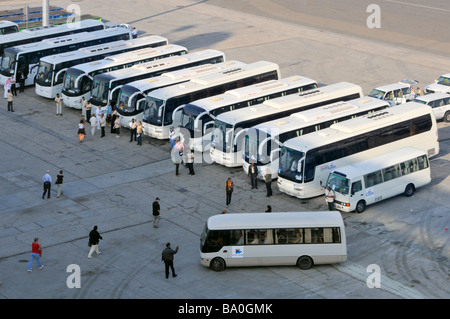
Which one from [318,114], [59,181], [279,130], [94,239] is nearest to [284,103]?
[318,114]

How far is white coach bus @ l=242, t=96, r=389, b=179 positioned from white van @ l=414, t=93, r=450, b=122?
7.70m

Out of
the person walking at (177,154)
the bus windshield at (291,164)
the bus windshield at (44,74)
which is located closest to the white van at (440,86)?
the bus windshield at (291,164)

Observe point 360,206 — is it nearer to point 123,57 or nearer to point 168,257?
point 168,257

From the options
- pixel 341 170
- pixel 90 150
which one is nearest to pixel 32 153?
pixel 90 150

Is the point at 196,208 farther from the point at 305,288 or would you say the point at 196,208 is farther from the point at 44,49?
the point at 44,49

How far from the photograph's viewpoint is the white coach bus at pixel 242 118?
149ft

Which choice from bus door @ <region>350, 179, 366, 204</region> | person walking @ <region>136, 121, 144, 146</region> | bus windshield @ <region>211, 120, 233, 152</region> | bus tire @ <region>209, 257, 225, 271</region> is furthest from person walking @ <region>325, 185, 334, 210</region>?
person walking @ <region>136, 121, 144, 146</region>

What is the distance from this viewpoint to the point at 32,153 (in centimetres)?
4838

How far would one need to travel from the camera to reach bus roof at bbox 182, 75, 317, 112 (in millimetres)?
48438

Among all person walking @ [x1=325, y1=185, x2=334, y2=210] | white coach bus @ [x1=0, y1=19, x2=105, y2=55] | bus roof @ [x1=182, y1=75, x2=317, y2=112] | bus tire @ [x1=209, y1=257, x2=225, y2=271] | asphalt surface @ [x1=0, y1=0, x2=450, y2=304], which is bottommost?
asphalt surface @ [x1=0, y1=0, x2=450, y2=304]

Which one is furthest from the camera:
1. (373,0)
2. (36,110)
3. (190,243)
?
(373,0)

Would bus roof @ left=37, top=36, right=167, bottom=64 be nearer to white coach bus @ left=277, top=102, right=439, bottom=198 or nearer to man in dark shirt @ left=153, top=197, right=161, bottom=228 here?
→ white coach bus @ left=277, top=102, right=439, bottom=198
